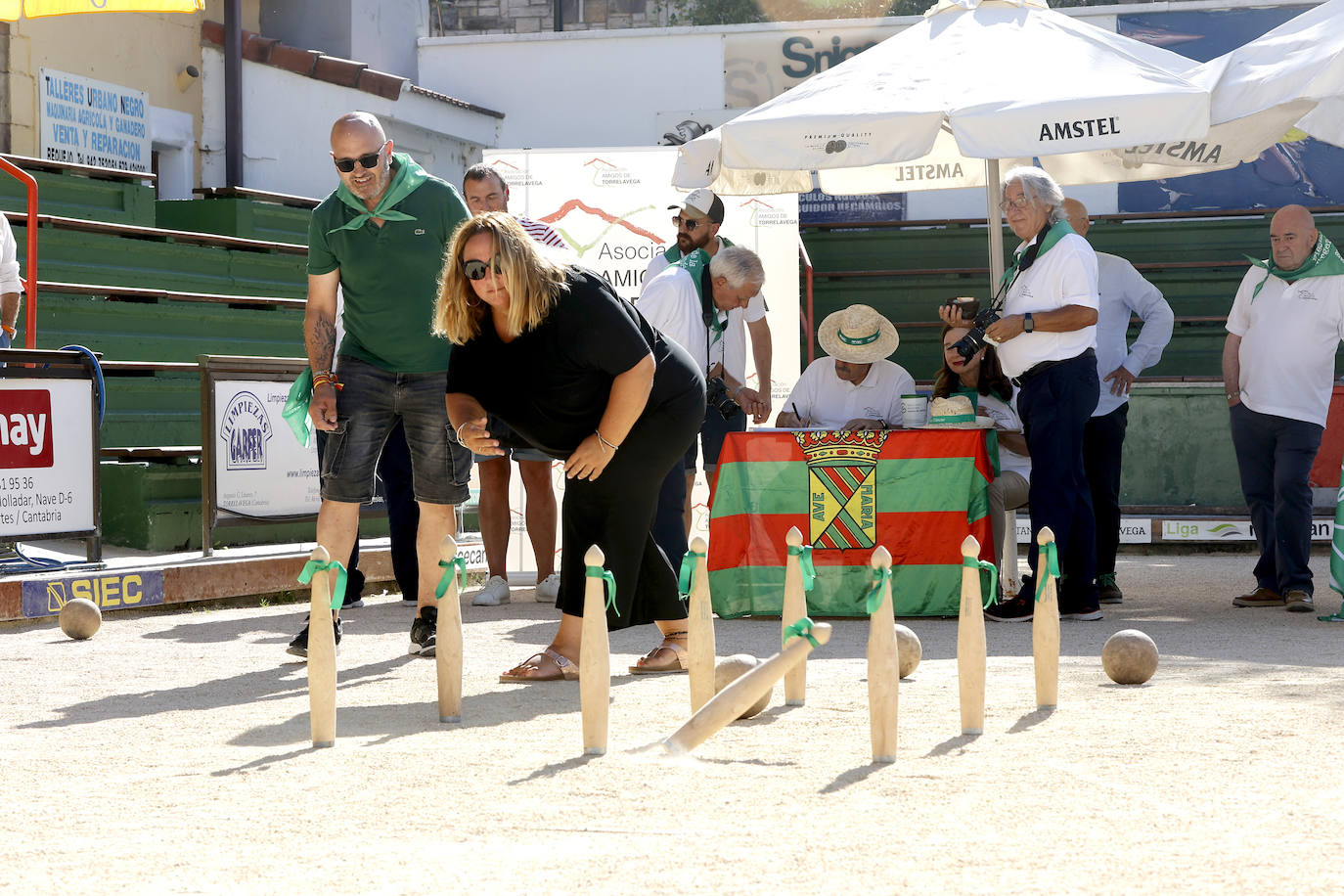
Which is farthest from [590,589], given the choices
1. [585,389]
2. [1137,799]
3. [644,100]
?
[644,100]

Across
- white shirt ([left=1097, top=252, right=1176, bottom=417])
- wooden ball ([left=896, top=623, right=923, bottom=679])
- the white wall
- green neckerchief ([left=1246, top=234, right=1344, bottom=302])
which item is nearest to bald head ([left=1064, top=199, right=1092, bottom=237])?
white shirt ([left=1097, top=252, right=1176, bottom=417])

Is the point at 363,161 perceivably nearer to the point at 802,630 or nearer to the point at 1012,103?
the point at 802,630

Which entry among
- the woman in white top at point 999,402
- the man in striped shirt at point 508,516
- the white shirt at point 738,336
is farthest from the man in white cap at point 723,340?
the woman in white top at point 999,402

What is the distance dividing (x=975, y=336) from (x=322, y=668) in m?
4.10

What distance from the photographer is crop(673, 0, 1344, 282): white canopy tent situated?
676cm

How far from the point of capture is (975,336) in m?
7.19

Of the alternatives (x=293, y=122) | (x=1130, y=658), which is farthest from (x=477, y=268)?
(x=293, y=122)

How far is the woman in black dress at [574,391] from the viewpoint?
4.61m

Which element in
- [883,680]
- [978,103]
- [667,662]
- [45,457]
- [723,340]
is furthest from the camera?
[723,340]

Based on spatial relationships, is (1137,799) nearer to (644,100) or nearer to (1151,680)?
(1151,680)

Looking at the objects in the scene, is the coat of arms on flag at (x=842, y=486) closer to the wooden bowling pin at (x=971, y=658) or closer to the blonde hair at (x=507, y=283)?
the blonde hair at (x=507, y=283)

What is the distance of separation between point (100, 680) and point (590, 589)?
240 centimetres

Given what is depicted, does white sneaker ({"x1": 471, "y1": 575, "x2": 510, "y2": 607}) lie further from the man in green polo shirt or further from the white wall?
the white wall

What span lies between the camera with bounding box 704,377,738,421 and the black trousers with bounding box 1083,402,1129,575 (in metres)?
1.85
